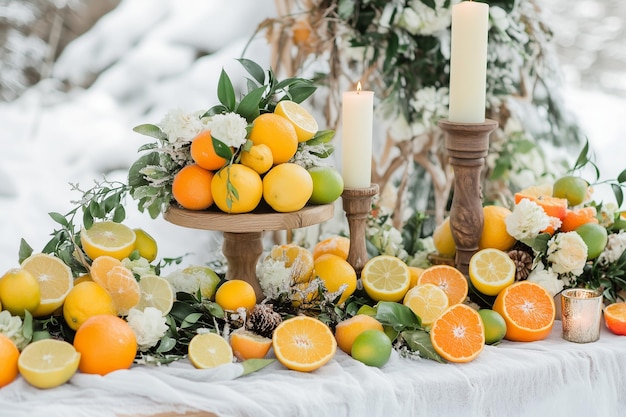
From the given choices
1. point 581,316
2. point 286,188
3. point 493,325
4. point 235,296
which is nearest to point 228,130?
point 286,188

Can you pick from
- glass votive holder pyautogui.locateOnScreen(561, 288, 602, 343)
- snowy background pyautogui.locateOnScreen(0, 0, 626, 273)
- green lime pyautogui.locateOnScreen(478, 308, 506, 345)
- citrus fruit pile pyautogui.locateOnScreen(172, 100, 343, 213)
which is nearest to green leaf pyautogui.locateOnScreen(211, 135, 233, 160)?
citrus fruit pile pyautogui.locateOnScreen(172, 100, 343, 213)

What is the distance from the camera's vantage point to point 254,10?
95.3 inches

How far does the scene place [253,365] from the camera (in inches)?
42.0

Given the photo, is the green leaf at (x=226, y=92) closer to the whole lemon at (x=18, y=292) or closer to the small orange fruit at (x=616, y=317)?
the whole lemon at (x=18, y=292)

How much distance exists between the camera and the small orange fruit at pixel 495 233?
1.36 m

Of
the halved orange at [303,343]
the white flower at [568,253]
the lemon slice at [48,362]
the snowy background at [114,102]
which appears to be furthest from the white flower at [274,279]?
the snowy background at [114,102]

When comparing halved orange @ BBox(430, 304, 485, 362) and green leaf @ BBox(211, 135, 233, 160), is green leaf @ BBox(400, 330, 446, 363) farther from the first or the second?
green leaf @ BBox(211, 135, 233, 160)

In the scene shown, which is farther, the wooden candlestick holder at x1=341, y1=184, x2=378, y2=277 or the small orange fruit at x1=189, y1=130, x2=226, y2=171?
the wooden candlestick holder at x1=341, y1=184, x2=378, y2=277

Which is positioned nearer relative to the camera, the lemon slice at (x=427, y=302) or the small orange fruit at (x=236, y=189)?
the small orange fruit at (x=236, y=189)

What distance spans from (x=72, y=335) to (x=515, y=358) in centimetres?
65

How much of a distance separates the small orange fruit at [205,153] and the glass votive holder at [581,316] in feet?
1.88

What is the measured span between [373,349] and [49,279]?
1.56 feet

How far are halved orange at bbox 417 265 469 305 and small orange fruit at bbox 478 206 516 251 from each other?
96 millimetres

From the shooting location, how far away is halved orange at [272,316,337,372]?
3.54ft
